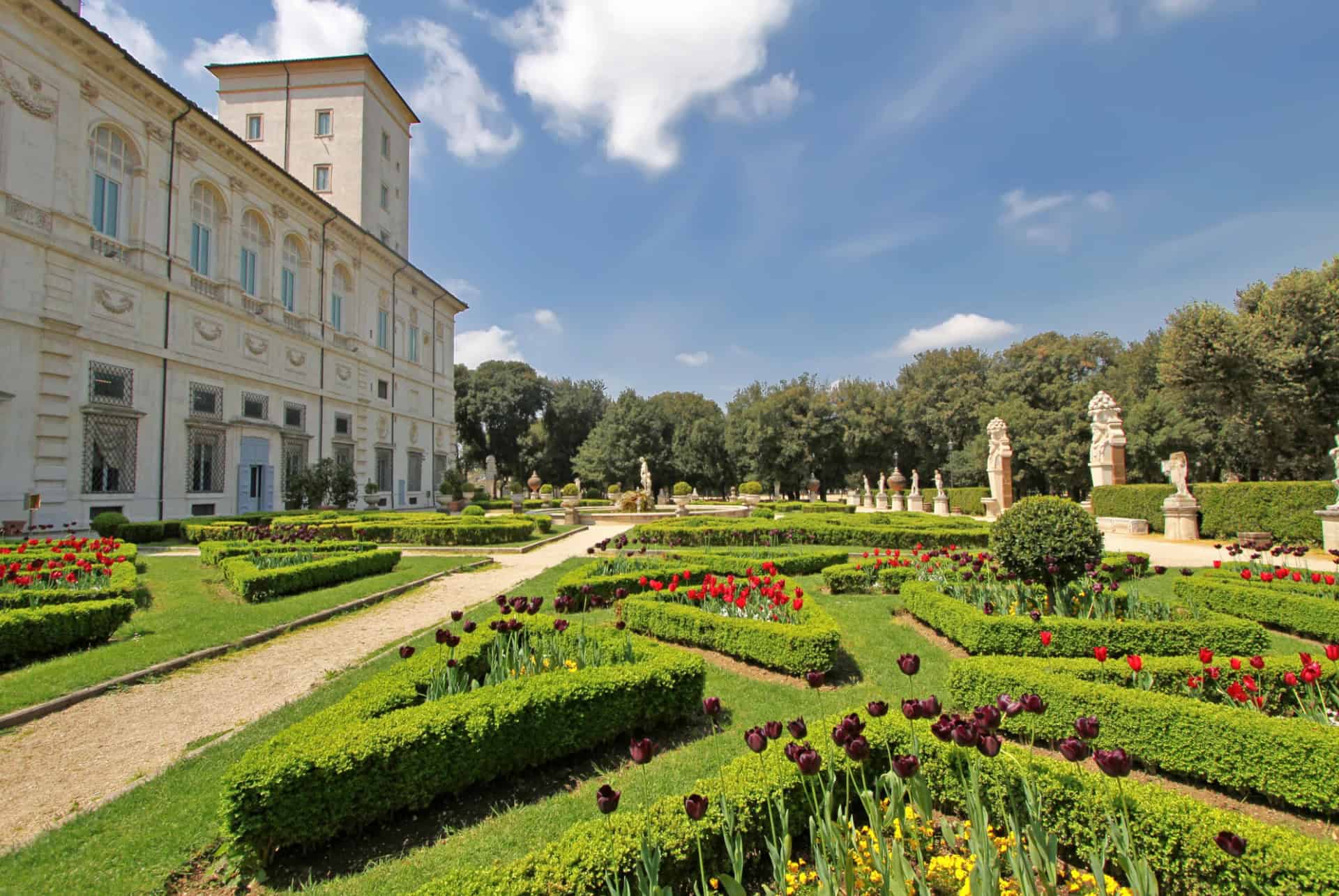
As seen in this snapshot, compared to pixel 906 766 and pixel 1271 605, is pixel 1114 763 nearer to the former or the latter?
pixel 906 766

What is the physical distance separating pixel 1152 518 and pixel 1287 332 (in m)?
9.36

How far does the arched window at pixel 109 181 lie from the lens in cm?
1872

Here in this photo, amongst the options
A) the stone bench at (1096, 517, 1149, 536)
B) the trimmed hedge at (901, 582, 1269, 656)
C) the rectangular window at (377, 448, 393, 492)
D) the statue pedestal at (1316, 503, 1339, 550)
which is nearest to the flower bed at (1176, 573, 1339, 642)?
the trimmed hedge at (901, 582, 1269, 656)

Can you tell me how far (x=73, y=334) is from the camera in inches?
681

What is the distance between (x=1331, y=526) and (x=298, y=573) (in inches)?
885

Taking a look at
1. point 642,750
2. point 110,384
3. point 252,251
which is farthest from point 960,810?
point 252,251

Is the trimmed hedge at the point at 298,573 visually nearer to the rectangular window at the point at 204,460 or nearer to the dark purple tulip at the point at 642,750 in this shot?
the dark purple tulip at the point at 642,750

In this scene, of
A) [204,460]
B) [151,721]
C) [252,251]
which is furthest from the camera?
[252,251]

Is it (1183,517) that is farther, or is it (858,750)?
(1183,517)

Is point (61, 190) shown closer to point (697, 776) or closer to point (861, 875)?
point (697, 776)

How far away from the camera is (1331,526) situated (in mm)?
14547

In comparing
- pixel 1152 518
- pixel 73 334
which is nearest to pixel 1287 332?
pixel 1152 518

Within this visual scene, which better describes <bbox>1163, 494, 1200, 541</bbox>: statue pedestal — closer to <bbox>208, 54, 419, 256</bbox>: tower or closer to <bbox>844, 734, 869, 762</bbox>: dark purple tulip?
<bbox>844, 734, 869, 762</bbox>: dark purple tulip

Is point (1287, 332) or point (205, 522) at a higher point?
point (1287, 332)
